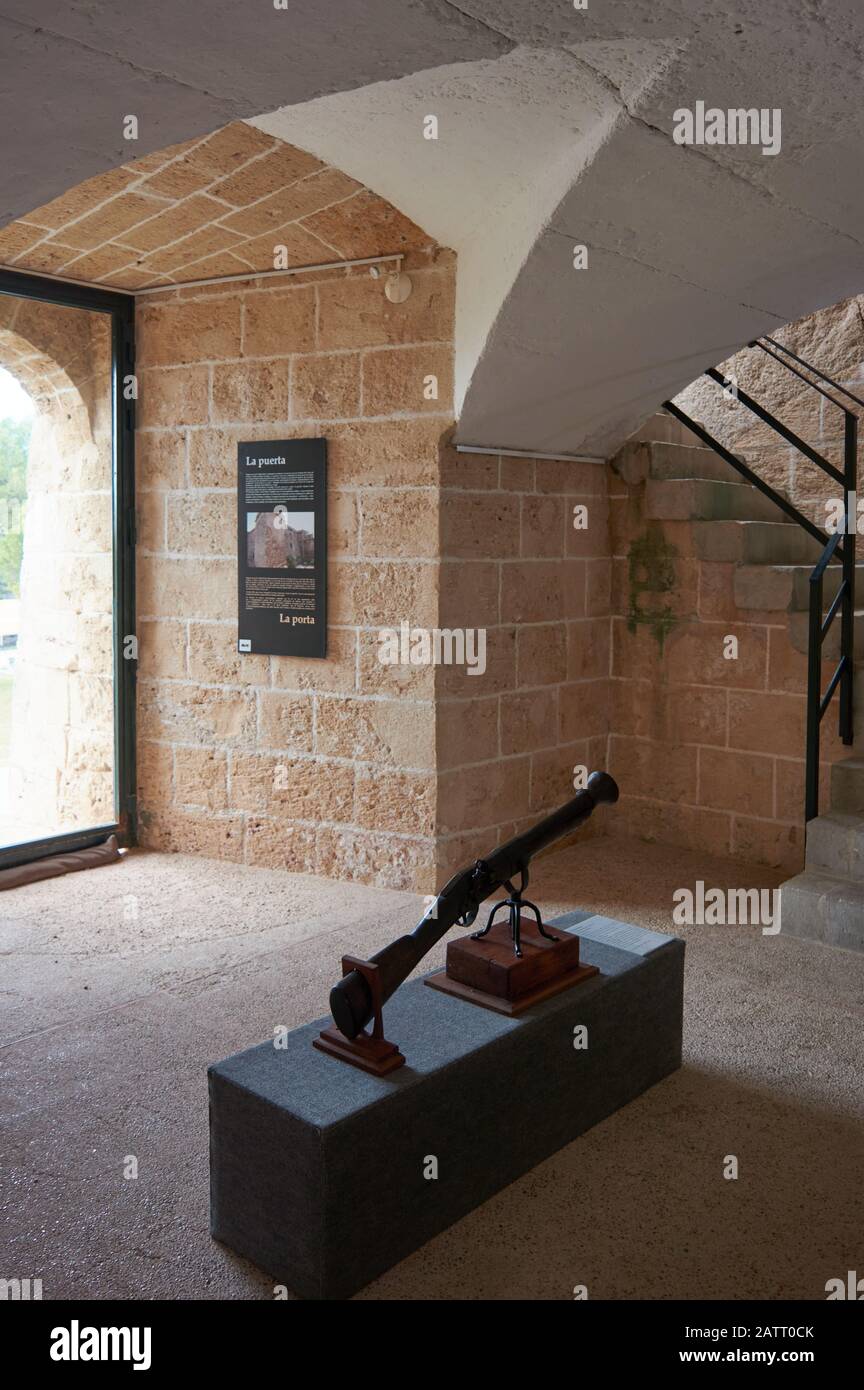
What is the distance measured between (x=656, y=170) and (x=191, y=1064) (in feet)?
8.90

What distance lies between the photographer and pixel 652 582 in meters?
5.20

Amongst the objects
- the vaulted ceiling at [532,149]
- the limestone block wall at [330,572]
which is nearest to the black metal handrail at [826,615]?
the vaulted ceiling at [532,149]

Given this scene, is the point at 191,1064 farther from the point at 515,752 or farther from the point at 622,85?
the point at 622,85

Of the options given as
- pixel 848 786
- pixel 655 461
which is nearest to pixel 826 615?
pixel 848 786

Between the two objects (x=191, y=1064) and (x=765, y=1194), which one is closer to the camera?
(x=765, y=1194)

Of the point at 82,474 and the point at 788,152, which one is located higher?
the point at 788,152

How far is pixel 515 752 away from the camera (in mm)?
4812

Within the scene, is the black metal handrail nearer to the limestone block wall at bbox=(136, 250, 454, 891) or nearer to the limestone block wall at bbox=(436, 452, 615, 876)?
the limestone block wall at bbox=(436, 452, 615, 876)

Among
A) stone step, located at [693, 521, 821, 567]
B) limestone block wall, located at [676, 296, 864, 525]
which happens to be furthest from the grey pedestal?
limestone block wall, located at [676, 296, 864, 525]

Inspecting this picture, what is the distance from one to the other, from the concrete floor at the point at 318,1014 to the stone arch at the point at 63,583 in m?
0.92

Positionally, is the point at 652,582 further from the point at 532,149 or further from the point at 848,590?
the point at 532,149

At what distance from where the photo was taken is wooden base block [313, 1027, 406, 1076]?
225 centimetres

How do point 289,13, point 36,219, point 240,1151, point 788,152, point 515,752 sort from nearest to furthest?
point 289,13 < point 240,1151 < point 788,152 < point 36,219 < point 515,752

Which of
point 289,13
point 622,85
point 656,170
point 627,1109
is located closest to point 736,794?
point 627,1109
